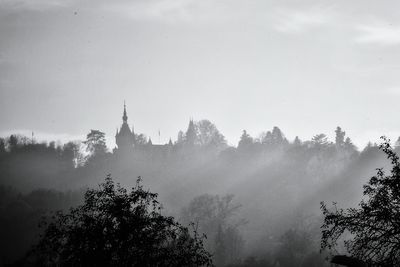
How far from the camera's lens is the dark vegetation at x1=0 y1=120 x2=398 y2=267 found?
7838 centimetres

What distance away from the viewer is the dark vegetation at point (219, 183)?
257ft

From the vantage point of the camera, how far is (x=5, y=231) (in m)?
90.2

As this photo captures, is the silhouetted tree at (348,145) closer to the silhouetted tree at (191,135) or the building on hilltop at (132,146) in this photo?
the silhouetted tree at (191,135)

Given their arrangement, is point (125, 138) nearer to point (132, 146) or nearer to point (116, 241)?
point (132, 146)

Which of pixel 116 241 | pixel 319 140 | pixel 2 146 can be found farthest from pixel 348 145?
pixel 116 241

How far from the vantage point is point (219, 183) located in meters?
110

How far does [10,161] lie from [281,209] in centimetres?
7518

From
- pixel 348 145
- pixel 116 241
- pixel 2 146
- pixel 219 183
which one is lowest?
pixel 116 241

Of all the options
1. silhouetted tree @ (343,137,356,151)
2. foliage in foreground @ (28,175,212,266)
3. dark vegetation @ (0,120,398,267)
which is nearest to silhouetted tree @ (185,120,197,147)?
dark vegetation @ (0,120,398,267)

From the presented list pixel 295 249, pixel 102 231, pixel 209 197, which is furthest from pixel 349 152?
pixel 102 231

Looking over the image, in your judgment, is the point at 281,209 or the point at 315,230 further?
the point at 281,209

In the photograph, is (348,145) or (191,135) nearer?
(348,145)

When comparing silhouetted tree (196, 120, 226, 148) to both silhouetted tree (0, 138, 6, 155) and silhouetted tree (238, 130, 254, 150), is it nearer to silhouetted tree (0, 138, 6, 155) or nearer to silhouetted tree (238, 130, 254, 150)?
silhouetted tree (238, 130, 254, 150)

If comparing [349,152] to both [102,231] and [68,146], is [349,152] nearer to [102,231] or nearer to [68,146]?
[68,146]
